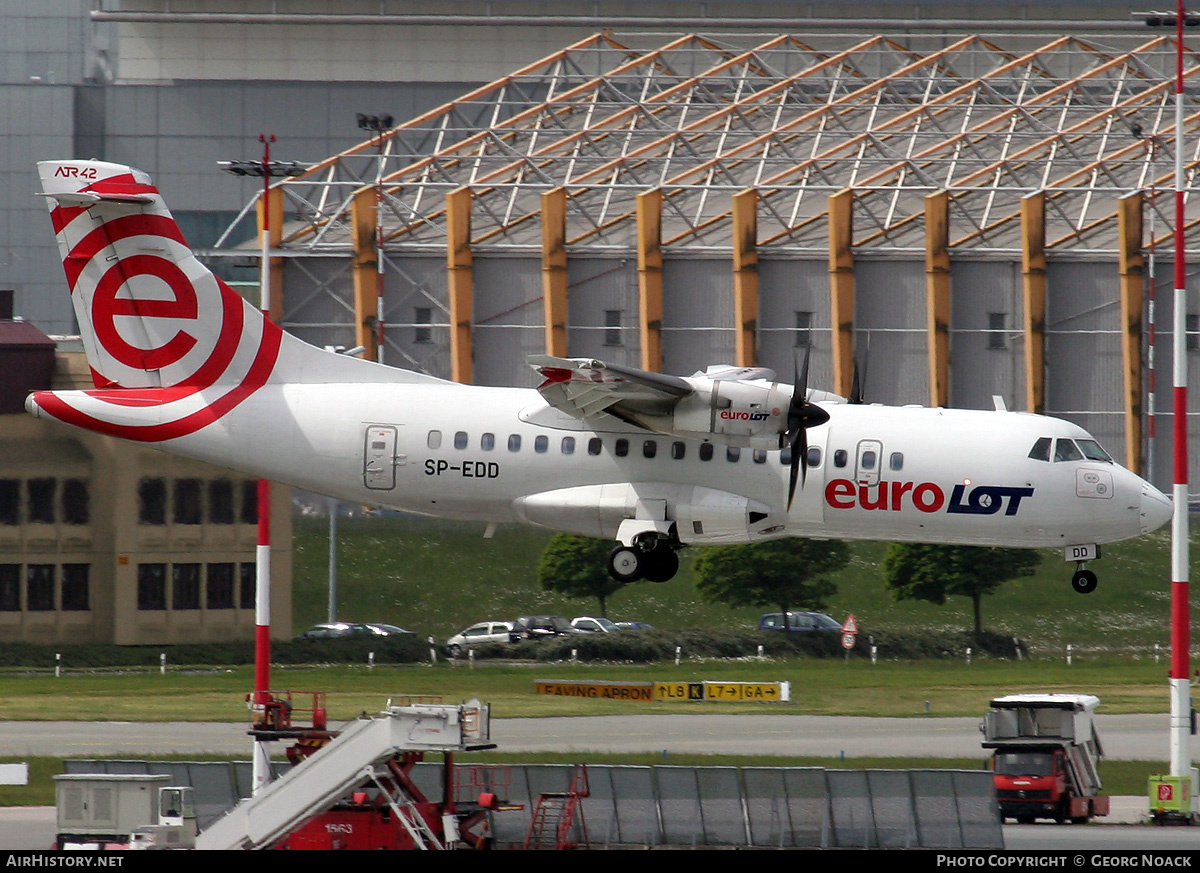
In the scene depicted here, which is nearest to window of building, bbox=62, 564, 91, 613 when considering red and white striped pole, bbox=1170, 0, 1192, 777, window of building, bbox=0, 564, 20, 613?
window of building, bbox=0, 564, 20, 613

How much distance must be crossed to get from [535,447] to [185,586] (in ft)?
80.2

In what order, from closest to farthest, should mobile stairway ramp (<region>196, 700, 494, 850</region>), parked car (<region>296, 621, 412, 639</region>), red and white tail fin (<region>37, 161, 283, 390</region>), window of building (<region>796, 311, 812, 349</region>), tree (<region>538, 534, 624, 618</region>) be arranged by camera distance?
mobile stairway ramp (<region>196, 700, 494, 850</region>) < red and white tail fin (<region>37, 161, 283, 390</region>) < parked car (<region>296, 621, 412, 639</region>) < tree (<region>538, 534, 624, 618</region>) < window of building (<region>796, 311, 812, 349</region>)

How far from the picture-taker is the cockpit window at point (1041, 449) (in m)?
41.2

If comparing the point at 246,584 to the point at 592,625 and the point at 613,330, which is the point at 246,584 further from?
the point at 613,330

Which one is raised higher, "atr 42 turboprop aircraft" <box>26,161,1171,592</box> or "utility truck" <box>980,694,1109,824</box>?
"atr 42 turboprop aircraft" <box>26,161,1171,592</box>

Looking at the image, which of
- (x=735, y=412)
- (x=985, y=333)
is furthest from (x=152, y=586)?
(x=985, y=333)

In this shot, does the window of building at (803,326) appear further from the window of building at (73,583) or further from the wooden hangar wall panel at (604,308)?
the window of building at (73,583)

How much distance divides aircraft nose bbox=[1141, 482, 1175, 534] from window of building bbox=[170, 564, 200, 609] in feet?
112

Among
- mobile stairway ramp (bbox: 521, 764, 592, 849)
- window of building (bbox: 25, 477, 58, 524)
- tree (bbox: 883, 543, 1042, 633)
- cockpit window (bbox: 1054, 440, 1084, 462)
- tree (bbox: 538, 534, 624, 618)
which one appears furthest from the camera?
tree (bbox: 538, 534, 624, 618)

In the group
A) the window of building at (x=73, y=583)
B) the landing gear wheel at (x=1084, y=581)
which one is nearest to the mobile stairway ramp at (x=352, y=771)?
the landing gear wheel at (x=1084, y=581)

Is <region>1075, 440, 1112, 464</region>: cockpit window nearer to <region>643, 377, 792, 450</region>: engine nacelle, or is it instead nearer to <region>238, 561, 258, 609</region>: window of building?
<region>643, 377, 792, 450</region>: engine nacelle

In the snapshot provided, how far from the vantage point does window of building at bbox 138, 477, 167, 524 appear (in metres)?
59.9
